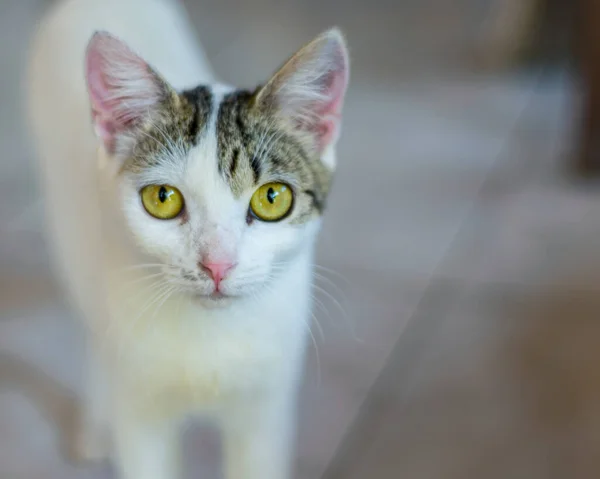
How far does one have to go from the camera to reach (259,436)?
0.96 meters

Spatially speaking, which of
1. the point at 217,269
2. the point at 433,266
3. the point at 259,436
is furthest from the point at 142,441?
the point at 433,266

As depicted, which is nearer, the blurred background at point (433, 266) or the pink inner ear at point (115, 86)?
the pink inner ear at point (115, 86)

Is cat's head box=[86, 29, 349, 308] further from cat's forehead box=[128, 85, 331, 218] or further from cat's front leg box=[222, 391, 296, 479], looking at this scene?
cat's front leg box=[222, 391, 296, 479]

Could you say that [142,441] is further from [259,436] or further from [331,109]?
[331,109]

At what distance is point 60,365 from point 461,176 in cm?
96

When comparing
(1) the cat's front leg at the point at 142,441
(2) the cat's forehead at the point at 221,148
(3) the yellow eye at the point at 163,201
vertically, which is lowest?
(1) the cat's front leg at the point at 142,441

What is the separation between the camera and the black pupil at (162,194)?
31.4 inches

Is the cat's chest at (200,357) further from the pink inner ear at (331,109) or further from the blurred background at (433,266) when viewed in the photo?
the blurred background at (433,266)

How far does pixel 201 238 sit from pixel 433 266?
0.86m

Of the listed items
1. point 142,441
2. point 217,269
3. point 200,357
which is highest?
point 217,269

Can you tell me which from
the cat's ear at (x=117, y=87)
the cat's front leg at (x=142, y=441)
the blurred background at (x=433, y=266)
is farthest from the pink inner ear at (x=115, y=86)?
the blurred background at (x=433, y=266)

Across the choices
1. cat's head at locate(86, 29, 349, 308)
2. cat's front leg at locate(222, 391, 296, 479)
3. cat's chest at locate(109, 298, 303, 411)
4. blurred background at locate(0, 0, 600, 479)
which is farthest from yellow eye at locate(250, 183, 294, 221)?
blurred background at locate(0, 0, 600, 479)

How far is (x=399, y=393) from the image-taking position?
1262mm

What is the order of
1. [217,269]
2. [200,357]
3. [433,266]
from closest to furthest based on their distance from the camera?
[217,269] → [200,357] → [433,266]
